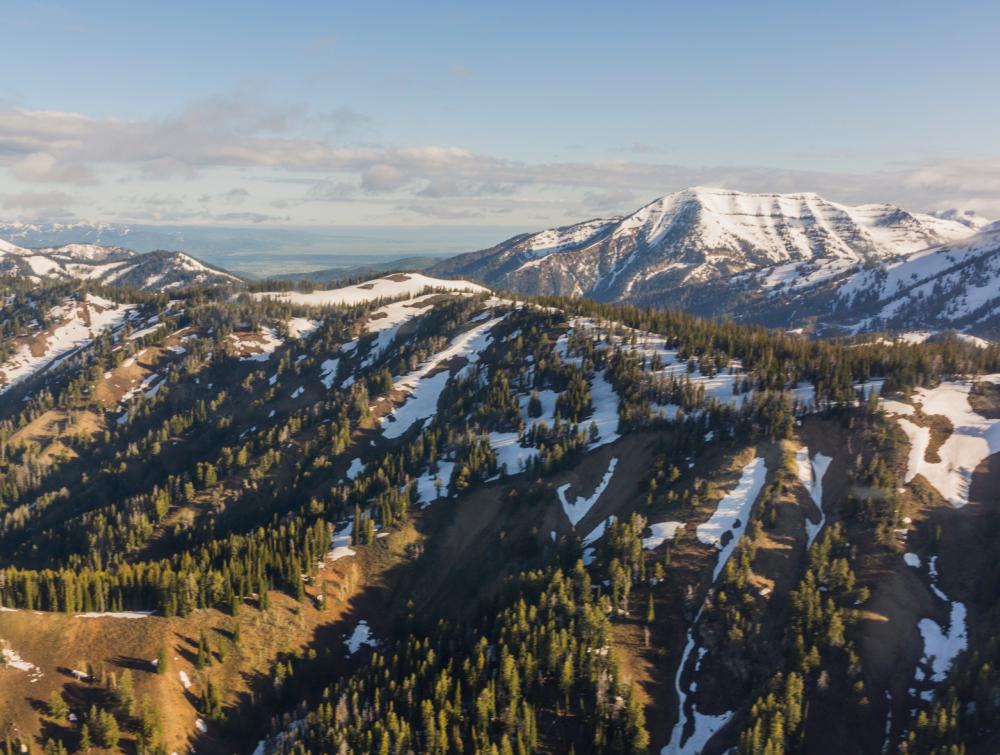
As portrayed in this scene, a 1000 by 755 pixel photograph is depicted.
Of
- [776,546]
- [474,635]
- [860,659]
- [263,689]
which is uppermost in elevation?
[776,546]


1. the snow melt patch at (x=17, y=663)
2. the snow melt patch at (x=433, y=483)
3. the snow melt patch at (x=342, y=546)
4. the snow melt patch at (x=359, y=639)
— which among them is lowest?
the snow melt patch at (x=359, y=639)

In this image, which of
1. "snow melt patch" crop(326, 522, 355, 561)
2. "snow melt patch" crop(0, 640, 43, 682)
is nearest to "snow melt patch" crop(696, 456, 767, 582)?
"snow melt patch" crop(326, 522, 355, 561)

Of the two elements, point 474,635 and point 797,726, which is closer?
point 797,726

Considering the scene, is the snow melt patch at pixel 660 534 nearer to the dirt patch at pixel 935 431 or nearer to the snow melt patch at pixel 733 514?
the snow melt patch at pixel 733 514

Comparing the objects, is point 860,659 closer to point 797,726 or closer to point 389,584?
point 797,726

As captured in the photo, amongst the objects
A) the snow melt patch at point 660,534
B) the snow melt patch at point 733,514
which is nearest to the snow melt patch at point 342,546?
the snow melt patch at point 660,534

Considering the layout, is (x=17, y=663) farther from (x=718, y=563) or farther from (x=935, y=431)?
(x=935, y=431)

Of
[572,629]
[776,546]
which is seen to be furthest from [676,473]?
[572,629]
